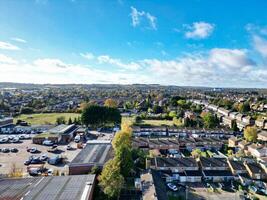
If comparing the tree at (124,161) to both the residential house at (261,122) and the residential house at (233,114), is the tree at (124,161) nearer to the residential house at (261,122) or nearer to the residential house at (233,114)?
the residential house at (261,122)

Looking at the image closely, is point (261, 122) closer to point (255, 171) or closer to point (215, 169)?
point (255, 171)

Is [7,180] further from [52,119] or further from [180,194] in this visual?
[52,119]

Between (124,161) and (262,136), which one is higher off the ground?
(124,161)

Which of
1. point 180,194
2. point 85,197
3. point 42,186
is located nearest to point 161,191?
point 180,194

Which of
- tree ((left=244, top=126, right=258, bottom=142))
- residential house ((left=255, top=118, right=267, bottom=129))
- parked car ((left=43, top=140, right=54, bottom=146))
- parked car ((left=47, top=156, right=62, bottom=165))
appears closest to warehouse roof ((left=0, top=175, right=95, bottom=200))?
parked car ((left=47, top=156, right=62, bottom=165))

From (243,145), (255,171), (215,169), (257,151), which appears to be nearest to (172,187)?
(215,169)

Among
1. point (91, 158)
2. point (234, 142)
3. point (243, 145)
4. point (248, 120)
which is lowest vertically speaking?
point (234, 142)

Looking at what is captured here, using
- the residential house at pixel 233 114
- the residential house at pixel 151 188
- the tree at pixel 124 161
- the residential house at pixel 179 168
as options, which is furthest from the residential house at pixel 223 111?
the tree at pixel 124 161

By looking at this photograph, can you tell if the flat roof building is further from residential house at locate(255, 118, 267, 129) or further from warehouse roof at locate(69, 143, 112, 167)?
residential house at locate(255, 118, 267, 129)
